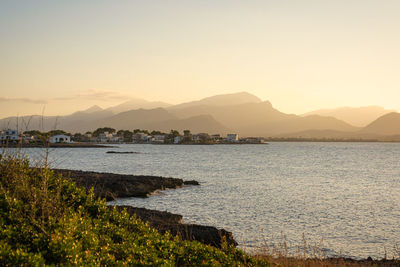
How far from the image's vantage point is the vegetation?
630 cm

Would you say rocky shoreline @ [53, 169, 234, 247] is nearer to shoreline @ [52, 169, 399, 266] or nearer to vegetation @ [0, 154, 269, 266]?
shoreline @ [52, 169, 399, 266]

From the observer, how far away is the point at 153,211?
21906 millimetres

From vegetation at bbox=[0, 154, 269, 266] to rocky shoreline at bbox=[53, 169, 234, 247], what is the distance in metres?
A: 1.29

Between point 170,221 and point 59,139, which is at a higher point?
point 59,139

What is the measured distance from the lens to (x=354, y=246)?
17.5 m

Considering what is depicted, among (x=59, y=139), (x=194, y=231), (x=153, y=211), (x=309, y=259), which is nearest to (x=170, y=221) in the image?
(x=153, y=211)

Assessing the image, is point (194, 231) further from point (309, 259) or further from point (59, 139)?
point (59, 139)

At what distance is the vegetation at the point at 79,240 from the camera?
630 centimetres

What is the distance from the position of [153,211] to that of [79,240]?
49.5ft

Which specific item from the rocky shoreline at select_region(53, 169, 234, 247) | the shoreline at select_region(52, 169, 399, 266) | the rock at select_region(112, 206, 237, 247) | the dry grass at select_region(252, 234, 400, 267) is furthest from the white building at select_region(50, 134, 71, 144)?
the dry grass at select_region(252, 234, 400, 267)

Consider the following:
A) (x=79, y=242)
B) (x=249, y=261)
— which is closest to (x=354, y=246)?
(x=249, y=261)

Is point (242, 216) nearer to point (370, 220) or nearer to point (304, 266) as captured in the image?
point (370, 220)

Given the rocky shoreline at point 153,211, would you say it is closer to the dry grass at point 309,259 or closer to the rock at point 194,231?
the rock at point 194,231

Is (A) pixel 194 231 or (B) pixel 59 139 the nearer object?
(A) pixel 194 231
